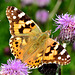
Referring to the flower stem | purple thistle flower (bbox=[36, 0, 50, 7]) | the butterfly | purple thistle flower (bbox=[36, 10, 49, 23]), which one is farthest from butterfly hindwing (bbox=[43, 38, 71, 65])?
purple thistle flower (bbox=[36, 0, 50, 7])

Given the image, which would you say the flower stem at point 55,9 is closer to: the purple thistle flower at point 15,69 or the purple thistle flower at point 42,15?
the purple thistle flower at point 42,15

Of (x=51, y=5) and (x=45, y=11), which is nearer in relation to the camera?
(x=51, y=5)

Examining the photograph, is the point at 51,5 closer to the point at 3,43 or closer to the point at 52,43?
the point at 3,43

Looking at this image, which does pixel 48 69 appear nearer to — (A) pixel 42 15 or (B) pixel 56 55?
(B) pixel 56 55

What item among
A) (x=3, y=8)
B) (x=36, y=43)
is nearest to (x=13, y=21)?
(x=36, y=43)

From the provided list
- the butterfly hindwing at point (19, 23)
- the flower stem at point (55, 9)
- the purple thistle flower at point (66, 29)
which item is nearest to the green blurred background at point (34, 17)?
the flower stem at point (55, 9)

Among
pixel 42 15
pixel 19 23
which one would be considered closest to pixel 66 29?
pixel 19 23
